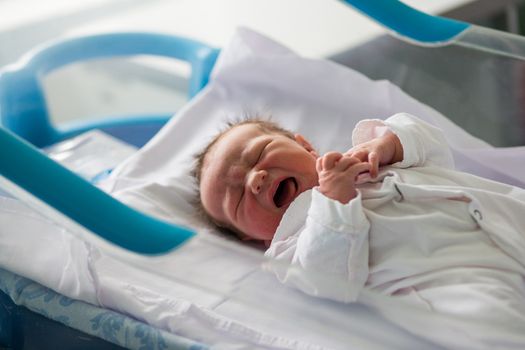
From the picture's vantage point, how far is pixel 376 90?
1127mm

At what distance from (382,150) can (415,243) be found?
0.14 meters

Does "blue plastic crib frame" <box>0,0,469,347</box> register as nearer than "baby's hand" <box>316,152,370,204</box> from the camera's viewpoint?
Yes

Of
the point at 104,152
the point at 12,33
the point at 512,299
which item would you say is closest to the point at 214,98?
the point at 104,152

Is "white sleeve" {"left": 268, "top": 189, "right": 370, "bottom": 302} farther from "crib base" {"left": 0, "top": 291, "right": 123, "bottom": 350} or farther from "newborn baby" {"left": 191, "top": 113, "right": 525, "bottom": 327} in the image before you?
"crib base" {"left": 0, "top": 291, "right": 123, "bottom": 350}

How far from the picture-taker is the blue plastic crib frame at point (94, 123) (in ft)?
2.30

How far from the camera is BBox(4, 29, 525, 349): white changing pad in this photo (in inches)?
28.8

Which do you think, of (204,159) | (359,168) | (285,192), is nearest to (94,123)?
(204,159)

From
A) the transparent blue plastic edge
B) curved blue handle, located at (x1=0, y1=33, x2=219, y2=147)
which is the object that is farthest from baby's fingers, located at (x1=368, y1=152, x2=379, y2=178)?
curved blue handle, located at (x1=0, y1=33, x2=219, y2=147)

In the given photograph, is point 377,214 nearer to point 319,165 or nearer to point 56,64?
point 319,165

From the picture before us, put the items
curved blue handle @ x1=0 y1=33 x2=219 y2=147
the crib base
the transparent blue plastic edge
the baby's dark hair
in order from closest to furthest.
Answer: the transparent blue plastic edge → the crib base → the baby's dark hair → curved blue handle @ x1=0 y1=33 x2=219 y2=147

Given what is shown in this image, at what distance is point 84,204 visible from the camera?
27.6 inches

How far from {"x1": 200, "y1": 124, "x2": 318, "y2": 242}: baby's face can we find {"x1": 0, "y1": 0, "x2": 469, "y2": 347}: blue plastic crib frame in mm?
216

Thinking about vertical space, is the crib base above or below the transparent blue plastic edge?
below

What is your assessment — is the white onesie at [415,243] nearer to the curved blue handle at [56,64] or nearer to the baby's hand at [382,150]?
the baby's hand at [382,150]
